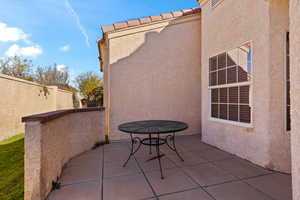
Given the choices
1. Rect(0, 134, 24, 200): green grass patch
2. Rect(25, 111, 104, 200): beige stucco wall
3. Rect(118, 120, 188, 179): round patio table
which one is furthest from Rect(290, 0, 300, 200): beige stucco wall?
Rect(0, 134, 24, 200): green grass patch

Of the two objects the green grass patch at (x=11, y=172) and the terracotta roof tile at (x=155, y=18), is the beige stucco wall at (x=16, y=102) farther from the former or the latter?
the terracotta roof tile at (x=155, y=18)

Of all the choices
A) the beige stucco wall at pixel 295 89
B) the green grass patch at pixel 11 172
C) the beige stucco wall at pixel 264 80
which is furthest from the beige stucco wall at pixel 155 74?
the beige stucco wall at pixel 295 89

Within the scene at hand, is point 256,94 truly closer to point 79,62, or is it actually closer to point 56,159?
point 56,159

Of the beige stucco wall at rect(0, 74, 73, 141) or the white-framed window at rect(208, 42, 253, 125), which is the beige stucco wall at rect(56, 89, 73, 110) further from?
the white-framed window at rect(208, 42, 253, 125)

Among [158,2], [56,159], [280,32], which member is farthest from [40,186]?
[158,2]

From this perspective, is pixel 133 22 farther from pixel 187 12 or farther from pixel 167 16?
pixel 187 12

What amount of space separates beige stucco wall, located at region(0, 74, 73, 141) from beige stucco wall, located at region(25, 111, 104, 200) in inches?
166

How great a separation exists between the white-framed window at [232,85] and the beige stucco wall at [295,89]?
2.08 metres

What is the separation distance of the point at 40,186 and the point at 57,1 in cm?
648

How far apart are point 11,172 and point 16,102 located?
15.2 feet

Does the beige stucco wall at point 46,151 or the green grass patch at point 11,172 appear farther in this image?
the green grass patch at point 11,172

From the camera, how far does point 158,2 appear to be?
6.54 meters

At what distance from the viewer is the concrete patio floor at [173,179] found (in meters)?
2.13

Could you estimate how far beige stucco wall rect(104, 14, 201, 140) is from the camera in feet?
16.0
